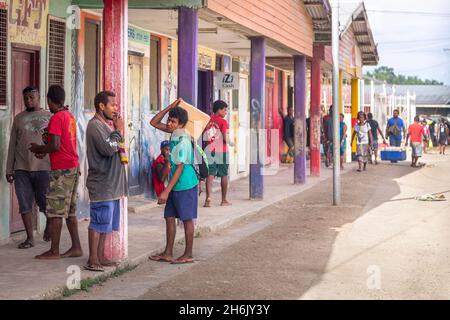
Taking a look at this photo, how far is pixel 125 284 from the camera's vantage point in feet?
30.6

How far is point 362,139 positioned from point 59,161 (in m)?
18.7

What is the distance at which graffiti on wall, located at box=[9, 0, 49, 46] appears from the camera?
1161cm

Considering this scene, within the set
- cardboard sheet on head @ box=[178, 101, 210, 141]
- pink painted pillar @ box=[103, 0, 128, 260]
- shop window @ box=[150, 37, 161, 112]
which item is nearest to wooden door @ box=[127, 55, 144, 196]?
shop window @ box=[150, 37, 161, 112]

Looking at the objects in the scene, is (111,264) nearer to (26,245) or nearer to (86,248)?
(86,248)

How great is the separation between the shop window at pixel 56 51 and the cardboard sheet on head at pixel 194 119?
226 cm

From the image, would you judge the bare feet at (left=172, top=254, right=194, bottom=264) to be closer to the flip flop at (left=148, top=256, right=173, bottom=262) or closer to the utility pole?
the flip flop at (left=148, top=256, right=173, bottom=262)

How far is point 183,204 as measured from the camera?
34.3 feet

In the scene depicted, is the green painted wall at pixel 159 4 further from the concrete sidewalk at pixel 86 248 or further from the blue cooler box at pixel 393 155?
the blue cooler box at pixel 393 155

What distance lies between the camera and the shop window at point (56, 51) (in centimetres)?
1270

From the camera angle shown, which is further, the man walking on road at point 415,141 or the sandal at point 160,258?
the man walking on road at point 415,141

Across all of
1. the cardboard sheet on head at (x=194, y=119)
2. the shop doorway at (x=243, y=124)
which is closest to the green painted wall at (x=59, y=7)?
the cardboard sheet on head at (x=194, y=119)

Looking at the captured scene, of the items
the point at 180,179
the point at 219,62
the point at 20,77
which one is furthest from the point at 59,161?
the point at 219,62
